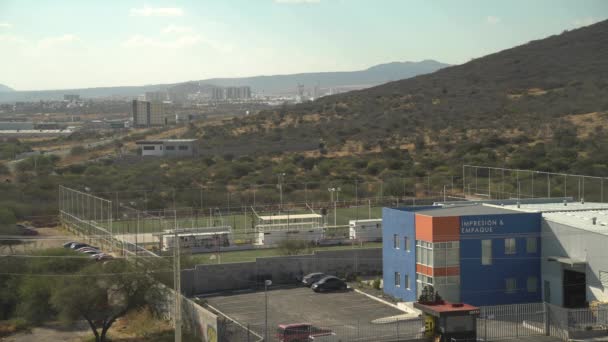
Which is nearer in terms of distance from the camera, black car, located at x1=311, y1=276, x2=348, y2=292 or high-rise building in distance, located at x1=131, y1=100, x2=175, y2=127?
black car, located at x1=311, y1=276, x2=348, y2=292

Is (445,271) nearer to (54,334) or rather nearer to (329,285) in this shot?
(329,285)

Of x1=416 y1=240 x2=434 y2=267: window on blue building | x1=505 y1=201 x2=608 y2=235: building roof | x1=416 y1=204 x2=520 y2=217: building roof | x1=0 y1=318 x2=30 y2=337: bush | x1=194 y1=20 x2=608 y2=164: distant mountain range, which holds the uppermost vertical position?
x1=194 y1=20 x2=608 y2=164: distant mountain range

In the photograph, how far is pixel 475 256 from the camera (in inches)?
1012

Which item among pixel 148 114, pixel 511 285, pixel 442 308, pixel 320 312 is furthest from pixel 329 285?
pixel 148 114

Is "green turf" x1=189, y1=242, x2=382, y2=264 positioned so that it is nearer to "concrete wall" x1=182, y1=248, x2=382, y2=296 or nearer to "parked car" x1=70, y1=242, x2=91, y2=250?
"concrete wall" x1=182, y1=248, x2=382, y2=296

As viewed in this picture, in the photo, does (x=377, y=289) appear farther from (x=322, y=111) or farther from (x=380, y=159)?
(x=322, y=111)

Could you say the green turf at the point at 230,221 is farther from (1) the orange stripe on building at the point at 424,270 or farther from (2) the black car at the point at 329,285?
(1) the orange stripe on building at the point at 424,270

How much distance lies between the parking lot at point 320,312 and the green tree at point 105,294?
2536mm

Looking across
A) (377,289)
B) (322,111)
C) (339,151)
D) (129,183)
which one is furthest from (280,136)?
(377,289)

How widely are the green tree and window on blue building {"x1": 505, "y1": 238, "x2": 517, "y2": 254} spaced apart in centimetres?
980

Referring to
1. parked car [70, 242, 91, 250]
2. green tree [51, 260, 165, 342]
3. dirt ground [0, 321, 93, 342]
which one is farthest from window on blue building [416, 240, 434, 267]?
parked car [70, 242, 91, 250]

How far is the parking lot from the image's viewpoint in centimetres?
2214

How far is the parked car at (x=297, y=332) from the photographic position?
21234mm

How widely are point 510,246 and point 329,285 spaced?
6049 mm
